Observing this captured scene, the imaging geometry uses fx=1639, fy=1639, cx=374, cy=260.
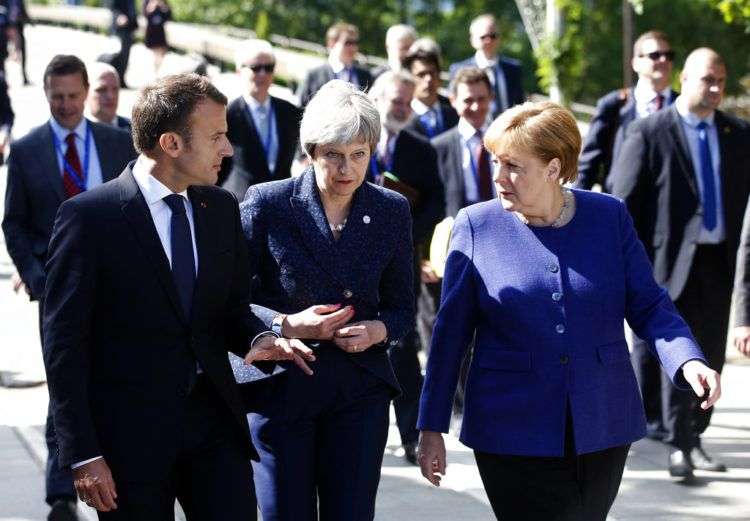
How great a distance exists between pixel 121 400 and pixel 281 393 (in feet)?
2.13

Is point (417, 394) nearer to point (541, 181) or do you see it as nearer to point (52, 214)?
point (52, 214)

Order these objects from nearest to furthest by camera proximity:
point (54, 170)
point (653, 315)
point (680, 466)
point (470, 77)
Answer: point (653, 315), point (54, 170), point (680, 466), point (470, 77)

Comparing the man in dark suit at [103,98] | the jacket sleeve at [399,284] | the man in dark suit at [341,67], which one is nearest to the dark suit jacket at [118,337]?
the jacket sleeve at [399,284]

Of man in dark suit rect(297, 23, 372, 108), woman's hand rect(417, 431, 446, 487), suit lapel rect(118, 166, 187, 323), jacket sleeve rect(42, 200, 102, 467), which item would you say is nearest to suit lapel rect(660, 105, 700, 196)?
woman's hand rect(417, 431, 446, 487)

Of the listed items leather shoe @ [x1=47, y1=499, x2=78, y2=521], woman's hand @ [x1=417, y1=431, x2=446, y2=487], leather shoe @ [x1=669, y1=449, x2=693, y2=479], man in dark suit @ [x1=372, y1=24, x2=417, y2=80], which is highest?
man in dark suit @ [x1=372, y1=24, x2=417, y2=80]

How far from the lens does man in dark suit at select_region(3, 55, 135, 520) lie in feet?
23.3

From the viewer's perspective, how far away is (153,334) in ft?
15.5

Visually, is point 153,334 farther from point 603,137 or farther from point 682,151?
point 603,137

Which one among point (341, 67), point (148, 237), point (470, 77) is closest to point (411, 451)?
point (470, 77)

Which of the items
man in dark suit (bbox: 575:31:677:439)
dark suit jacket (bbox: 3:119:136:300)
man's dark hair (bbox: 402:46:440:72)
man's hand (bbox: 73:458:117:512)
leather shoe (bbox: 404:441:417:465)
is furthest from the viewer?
man's dark hair (bbox: 402:46:440:72)

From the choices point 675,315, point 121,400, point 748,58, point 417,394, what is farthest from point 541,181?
point 748,58

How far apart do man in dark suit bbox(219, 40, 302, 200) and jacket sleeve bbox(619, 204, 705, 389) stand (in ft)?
15.8

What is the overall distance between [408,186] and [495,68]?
4.65 meters

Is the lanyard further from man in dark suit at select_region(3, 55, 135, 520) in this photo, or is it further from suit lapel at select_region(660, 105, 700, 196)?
suit lapel at select_region(660, 105, 700, 196)
